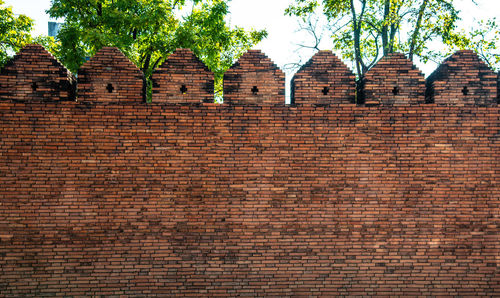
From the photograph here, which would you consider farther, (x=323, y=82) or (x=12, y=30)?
(x=12, y=30)

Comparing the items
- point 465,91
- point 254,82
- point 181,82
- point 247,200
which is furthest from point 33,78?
point 465,91

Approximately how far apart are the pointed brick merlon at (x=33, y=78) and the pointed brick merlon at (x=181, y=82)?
1.40 m

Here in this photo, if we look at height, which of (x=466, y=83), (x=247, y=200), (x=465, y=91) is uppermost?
(x=466, y=83)

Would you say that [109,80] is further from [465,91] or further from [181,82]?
[465,91]

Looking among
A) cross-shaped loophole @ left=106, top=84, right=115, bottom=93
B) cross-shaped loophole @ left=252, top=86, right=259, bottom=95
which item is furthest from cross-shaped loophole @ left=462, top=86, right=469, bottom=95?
cross-shaped loophole @ left=106, top=84, right=115, bottom=93

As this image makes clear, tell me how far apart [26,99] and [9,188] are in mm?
1339

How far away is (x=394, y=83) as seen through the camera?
5.41 metres

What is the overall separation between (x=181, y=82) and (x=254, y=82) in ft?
3.74

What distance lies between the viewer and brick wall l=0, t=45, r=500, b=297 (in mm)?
5004

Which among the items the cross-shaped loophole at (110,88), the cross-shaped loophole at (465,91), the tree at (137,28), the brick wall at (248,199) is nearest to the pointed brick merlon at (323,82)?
the brick wall at (248,199)

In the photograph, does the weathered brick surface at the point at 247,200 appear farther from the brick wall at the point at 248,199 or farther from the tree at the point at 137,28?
the tree at the point at 137,28

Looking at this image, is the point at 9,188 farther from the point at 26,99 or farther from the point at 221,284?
the point at 221,284

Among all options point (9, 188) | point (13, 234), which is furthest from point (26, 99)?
point (13, 234)

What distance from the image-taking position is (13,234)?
16.3 feet
